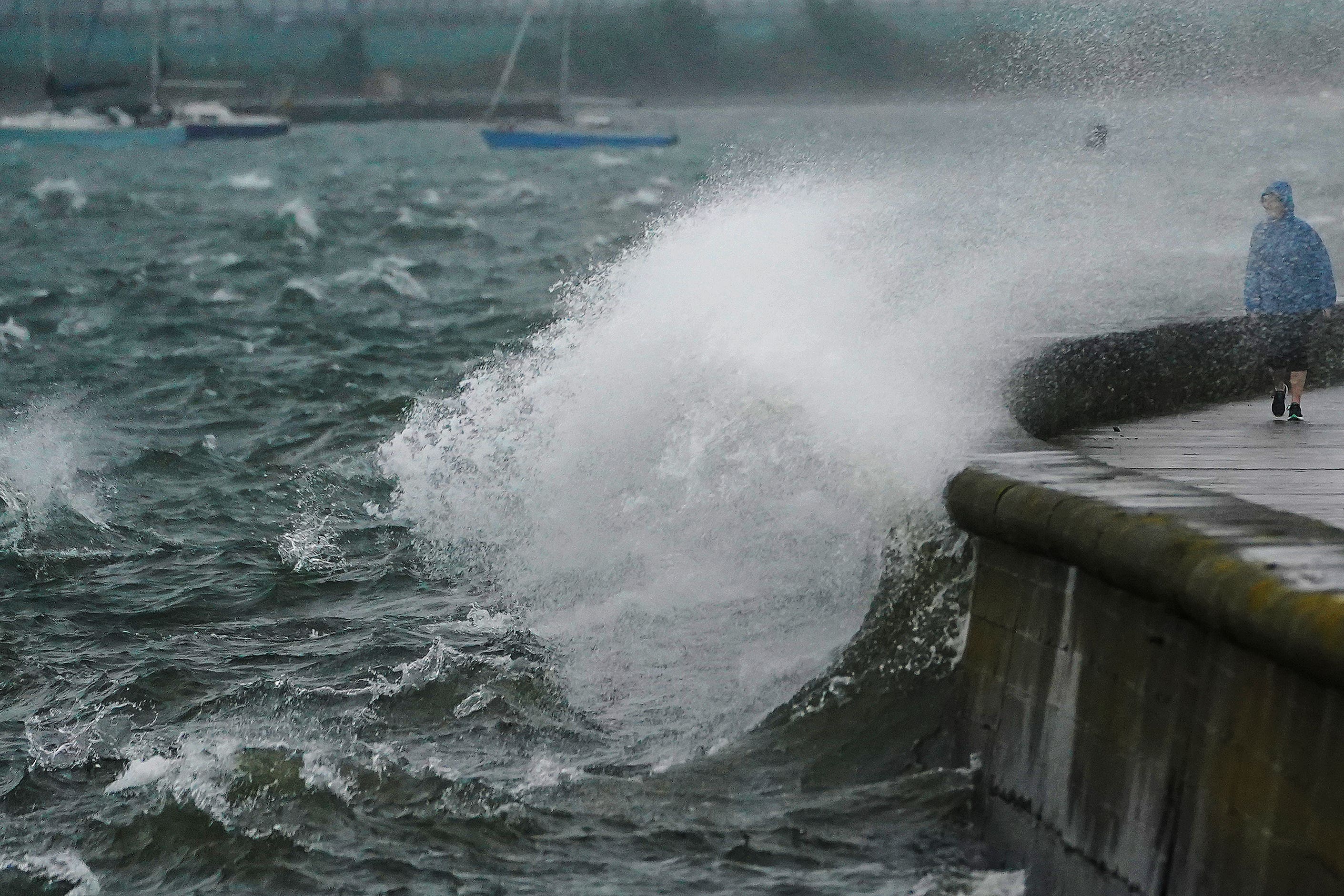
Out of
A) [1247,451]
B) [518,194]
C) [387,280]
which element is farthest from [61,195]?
[1247,451]

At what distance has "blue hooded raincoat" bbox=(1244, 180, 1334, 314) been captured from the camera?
9.47m

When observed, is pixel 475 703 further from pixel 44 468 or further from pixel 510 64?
pixel 510 64

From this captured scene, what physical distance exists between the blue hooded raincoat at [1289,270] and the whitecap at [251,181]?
4913 cm

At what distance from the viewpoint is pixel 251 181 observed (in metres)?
59.5

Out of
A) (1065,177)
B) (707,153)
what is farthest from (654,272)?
(707,153)

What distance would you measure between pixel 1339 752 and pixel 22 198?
50.8 m

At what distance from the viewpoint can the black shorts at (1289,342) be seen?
9406 mm

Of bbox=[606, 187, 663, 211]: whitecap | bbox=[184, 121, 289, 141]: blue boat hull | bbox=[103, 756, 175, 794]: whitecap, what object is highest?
bbox=[103, 756, 175, 794]: whitecap

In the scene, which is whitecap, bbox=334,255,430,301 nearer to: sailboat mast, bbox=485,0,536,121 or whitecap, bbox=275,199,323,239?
whitecap, bbox=275,199,323,239

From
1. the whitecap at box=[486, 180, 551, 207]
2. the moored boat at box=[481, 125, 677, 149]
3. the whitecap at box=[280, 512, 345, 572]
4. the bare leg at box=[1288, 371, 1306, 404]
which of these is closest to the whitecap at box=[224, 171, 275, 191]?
the whitecap at box=[486, 180, 551, 207]

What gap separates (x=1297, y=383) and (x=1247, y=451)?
1216 millimetres

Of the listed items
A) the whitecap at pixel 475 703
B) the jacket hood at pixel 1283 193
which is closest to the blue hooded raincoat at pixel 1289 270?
the jacket hood at pixel 1283 193

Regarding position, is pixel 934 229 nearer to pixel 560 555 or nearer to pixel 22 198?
pixel 560 555

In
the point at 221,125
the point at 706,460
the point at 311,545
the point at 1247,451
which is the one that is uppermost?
the point at 1247,451
